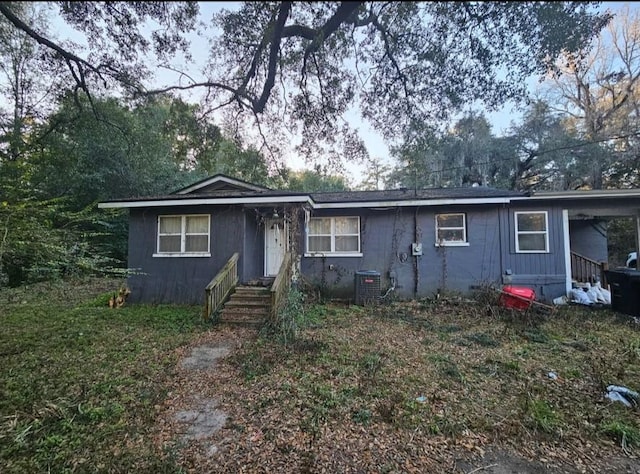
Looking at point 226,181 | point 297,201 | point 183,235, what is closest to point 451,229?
point 297,201

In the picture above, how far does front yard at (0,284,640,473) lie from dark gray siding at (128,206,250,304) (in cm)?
209

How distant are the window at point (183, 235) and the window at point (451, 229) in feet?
23.5

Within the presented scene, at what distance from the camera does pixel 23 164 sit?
163 inches

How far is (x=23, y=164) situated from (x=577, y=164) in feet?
77.9

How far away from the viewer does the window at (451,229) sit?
934 cm

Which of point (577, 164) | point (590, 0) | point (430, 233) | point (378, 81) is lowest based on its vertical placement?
point (430, 233)

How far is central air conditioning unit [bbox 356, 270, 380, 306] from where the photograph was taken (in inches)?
339

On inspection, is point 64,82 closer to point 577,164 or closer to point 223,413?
point 223,413

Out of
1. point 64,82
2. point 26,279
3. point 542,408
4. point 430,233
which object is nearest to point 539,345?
point 542,408

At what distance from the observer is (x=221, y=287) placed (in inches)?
286

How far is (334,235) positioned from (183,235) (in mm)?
4708

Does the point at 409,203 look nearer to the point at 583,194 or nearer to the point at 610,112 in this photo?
the point at 583,194

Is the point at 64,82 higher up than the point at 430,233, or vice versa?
the point at 64,82

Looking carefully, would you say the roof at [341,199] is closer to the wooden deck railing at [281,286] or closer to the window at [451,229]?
the window at [451,229]
